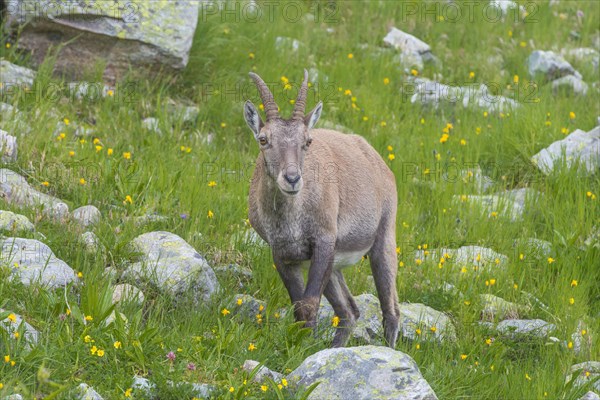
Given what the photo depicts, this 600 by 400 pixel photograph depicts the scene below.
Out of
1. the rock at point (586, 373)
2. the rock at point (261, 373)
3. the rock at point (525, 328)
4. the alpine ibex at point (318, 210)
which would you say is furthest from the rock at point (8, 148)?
the rock at point (586, 373)

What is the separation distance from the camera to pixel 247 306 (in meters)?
8.27

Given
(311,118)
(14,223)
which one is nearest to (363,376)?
(311,118)

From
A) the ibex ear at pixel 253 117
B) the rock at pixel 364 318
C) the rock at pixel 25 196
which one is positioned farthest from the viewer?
the rock at pixel 25 196

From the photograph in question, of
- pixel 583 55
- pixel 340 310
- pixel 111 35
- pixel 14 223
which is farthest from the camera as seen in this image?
pixel 583 55

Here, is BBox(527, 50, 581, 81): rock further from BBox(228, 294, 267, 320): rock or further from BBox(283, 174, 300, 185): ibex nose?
BBox(283, 174, 300, 185): ibex nose

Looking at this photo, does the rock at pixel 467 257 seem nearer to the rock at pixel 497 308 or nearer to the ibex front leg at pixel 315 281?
the rock at pixel 497 308

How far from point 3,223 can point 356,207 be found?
9.99 ft

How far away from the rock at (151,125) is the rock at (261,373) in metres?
5.26

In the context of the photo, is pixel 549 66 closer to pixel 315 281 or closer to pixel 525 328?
pixel 525 328

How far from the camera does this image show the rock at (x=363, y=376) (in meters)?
6.21

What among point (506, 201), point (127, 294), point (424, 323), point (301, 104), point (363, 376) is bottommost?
point (424, 323)

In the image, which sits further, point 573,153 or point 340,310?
point 573,153

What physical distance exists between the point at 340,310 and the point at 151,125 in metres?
4.27

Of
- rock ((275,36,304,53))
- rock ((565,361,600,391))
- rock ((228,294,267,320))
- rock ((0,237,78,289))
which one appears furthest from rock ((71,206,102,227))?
rock ((275,36,304,53))
